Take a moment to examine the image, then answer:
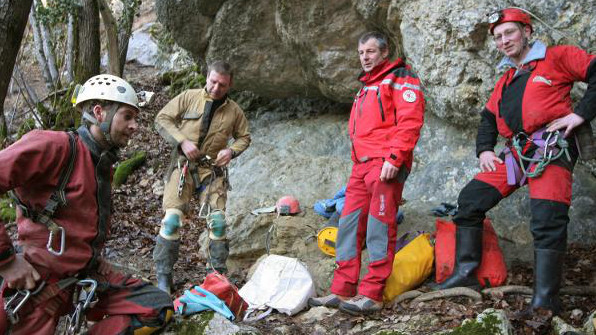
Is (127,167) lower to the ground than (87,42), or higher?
lower

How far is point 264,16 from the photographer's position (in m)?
9.52

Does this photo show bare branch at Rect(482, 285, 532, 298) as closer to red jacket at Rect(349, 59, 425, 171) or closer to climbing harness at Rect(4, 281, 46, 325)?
red jacket at Rect(349, 59, 425, 171)

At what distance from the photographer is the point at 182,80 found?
14461 millimetres

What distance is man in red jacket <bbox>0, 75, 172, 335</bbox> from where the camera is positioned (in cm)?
317

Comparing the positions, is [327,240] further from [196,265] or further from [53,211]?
[53,211]

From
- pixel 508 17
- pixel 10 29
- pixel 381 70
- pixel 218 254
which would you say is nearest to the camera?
pixel 10 29

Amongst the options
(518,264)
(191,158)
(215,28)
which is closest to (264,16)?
(215,28)

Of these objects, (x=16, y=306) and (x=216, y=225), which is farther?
(x=216, y=225)

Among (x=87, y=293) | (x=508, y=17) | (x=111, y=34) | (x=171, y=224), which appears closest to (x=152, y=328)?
(x=87, y=293)

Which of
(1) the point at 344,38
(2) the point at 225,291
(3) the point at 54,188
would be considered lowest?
(2) the point at 225,291

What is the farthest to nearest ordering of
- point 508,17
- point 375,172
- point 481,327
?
point 375,172
point 508,17
point 481,327

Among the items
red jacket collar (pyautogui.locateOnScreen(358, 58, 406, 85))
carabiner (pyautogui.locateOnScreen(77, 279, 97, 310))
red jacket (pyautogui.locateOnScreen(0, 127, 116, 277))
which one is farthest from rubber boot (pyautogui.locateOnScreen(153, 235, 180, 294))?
red jacket collar (pyautogui.locateOnScreen(358, 58, 406, 85))

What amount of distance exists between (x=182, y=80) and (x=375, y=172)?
10.4 metres

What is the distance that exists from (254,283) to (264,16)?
5.53 meters
